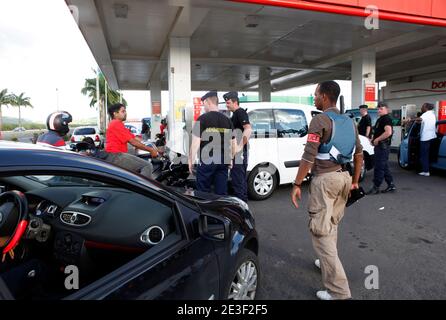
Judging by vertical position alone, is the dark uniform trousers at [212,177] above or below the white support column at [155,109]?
below

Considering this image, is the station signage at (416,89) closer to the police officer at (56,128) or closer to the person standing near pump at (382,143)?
the person standing near pump at (382,143)

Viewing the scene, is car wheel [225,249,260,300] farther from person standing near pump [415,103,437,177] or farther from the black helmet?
person standing near pump [415,103,437,177]

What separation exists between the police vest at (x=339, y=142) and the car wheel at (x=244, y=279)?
3.38 ft

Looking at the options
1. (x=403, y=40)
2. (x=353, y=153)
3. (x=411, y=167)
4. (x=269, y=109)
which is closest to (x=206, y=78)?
(x=403, y=40)

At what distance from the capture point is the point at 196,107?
36.4 ft

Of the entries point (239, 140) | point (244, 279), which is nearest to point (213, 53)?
point (239, 140)

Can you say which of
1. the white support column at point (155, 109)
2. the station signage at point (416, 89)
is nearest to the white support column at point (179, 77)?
the white support column at point (155, 109)

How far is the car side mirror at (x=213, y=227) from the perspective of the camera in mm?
1893

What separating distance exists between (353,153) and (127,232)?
6.64ft

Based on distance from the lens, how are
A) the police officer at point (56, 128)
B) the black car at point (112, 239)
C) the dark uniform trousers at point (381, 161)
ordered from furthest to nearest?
the dark uniform trousers at point (381, 161), the police officer at point (56, 128), the black car at point (112, 239)

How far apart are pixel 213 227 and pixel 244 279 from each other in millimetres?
571

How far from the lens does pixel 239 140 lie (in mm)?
4867

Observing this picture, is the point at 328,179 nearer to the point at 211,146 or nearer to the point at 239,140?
the point at 211,146
